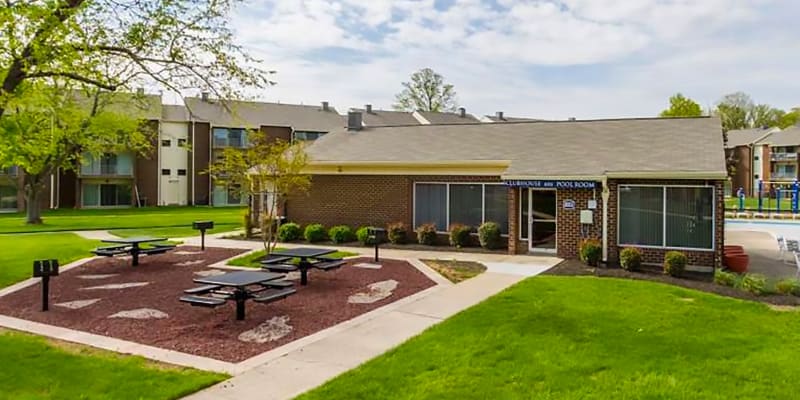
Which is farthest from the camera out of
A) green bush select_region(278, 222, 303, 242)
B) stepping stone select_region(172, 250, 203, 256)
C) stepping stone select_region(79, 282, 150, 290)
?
green bush select_region(278, 222, 303, 242)

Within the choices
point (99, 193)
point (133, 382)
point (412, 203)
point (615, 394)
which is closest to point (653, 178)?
point (412, 203)

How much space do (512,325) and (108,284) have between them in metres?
8.97

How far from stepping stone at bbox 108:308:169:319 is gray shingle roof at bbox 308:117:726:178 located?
10.1 meters

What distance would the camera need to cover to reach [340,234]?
1980cm

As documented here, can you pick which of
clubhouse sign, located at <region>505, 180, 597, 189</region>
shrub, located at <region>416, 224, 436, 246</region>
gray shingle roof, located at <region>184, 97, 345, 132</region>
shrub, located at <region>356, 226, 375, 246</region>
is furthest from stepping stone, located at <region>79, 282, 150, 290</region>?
gray shingle roof, located at <region>184, 97, 345, 132</region>

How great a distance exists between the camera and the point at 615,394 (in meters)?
5.92

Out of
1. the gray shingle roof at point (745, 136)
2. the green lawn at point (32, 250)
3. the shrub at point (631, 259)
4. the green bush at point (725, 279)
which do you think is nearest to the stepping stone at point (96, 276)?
the green lawn at point (32, 250)

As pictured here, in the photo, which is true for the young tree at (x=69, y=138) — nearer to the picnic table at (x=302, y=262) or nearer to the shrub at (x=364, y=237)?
the shrub at (x=364, y=237)

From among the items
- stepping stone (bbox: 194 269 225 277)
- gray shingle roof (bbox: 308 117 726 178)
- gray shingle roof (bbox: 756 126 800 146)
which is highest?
gray shingle roof (bbox: 756 126 800 146)

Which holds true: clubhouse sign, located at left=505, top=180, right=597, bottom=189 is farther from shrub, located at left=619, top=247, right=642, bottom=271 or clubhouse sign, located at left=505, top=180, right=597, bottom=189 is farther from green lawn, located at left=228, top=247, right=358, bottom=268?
green lawn, located at left=228, top=247, right=358, bottom=268

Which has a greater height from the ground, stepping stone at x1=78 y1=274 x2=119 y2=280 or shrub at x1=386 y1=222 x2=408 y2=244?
shrub at x1=386 y1=222 x2=408 y2=244

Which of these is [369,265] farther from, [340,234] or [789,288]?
[789,288]

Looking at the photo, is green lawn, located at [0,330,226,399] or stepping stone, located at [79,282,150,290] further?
stepping stone, located at [79,282,150,290]

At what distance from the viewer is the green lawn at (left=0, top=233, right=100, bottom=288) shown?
14664 mm
